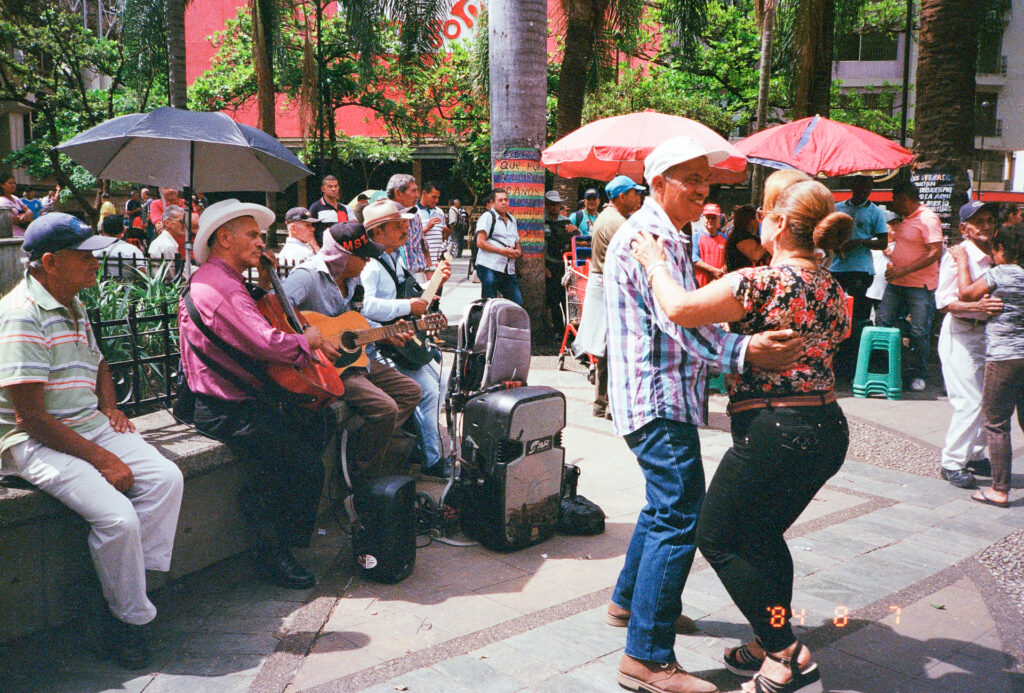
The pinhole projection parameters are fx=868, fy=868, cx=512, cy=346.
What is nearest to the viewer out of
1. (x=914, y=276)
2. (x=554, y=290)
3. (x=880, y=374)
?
(x=880, y=374)

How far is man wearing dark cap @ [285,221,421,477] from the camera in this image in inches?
190

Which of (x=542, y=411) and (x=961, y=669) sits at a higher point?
(x=542, y=411)

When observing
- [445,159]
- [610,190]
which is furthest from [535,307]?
[445,159]

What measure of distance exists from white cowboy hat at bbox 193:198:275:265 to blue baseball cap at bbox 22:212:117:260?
63cm

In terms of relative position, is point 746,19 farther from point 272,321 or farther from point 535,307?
point 272,321

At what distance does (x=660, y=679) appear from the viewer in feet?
10.4

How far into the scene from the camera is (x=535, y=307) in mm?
10148

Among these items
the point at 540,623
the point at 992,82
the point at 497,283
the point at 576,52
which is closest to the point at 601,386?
the point at 497,283

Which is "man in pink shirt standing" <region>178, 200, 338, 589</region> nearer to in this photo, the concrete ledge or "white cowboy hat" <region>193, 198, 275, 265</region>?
"white cowboy hat" <region>193, 198, 275, 265</region>

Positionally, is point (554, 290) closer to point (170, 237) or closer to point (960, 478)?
point (170, 237)

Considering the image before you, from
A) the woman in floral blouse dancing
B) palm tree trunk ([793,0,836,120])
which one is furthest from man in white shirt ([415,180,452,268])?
palm tree trunk ([793,0,836,120])

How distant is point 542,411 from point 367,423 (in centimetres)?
100

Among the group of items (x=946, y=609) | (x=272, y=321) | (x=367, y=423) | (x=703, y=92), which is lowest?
(x=946, y=609)

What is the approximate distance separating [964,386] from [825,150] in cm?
443
